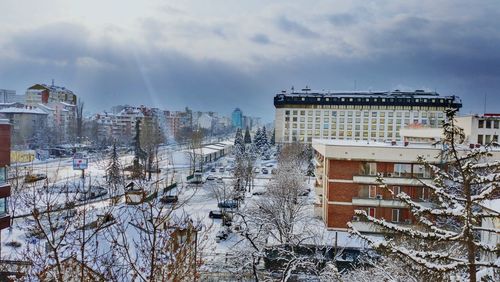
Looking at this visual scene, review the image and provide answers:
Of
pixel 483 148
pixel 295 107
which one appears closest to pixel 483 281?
pixel 483 148

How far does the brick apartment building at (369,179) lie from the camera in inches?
931

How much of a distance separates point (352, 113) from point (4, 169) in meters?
71.0

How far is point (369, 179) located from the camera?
23.9 m

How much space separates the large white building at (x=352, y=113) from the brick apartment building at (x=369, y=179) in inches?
2166

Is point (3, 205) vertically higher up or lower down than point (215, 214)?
higher up

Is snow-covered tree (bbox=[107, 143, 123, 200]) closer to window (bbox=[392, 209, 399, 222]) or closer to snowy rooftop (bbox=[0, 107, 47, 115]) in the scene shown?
window (bbox=[392, 209, 399, 222])

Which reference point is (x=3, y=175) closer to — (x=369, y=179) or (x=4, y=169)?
(x=4, y=169)

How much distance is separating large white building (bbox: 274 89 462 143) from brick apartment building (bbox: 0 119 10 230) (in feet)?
216

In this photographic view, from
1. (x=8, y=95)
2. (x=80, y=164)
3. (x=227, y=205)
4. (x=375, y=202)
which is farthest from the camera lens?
(x=8, y=95)

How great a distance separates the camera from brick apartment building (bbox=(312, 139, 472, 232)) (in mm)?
23656

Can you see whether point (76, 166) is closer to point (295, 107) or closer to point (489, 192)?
point (489, 192)

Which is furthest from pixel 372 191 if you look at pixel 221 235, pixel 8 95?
pixel 8 95

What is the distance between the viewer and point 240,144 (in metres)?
63.1

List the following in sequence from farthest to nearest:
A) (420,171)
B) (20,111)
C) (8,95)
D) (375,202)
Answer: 1. (8,95)
2. (20,111)
3. (420,171)
4. (375,202)
